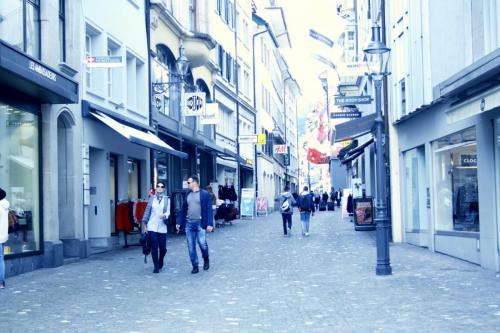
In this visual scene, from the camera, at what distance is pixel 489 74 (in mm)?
11664

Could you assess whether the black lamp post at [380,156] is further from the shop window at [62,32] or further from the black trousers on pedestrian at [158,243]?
the shop window at [62,32]

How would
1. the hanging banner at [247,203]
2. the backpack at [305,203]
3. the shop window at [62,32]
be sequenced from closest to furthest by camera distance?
the shop window at [62,32], the backpack at [305,203], the hanging banner at [247,203]

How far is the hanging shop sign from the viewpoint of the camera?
28062 mm

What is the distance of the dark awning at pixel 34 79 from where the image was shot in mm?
12516

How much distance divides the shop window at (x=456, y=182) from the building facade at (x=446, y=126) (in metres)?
0.02

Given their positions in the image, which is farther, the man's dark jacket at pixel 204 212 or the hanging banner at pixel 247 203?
the hanging banner at pixel 247 203

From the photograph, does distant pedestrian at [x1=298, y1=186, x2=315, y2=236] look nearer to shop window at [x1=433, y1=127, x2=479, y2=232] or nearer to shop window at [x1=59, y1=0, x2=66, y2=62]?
shop window at [x1=433, y1=127, x2=479, y2=232]

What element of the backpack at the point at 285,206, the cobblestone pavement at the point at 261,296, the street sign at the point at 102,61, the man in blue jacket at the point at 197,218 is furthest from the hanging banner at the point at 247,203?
the man in blue jacket at the point at 197,218

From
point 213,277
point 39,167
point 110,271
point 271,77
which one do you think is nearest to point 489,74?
point 213,277

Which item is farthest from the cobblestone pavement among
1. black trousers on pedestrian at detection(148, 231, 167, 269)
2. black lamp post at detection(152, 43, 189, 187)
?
black lamp post at detection(152, 43, 189, 187)

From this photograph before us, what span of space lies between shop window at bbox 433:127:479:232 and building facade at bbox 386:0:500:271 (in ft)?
A: 0.07

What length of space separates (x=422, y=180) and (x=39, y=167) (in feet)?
32.3

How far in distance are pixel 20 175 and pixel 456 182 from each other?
9252 millimetres

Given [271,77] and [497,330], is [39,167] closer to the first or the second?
[497,330]
